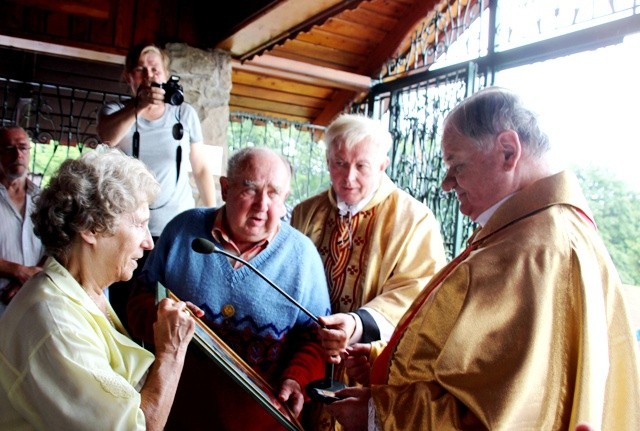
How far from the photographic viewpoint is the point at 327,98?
20.6ft

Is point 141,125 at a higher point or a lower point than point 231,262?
higher

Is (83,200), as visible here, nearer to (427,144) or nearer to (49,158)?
(427,144)

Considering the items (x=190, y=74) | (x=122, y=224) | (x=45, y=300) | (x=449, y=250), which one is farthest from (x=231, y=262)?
(x=190, y=74)

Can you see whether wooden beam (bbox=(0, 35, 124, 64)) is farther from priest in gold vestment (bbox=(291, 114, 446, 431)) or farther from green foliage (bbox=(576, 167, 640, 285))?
green foliage (bbox=(576, 167, 640, 285))

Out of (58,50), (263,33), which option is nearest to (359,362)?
(263,33)

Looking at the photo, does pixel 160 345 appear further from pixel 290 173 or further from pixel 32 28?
pixel 32 28

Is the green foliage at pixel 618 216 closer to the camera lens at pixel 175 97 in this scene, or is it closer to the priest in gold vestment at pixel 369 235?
the priest in gold vestment at pixel 369 235

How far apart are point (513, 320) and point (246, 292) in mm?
987

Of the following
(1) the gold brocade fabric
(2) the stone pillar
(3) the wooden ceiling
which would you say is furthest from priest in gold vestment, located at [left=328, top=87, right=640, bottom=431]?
(2) the stone pillar

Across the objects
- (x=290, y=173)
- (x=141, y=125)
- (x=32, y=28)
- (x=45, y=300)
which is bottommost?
(x=45, y=300)

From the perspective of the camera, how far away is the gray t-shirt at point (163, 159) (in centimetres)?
286

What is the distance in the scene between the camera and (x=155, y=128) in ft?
9.59

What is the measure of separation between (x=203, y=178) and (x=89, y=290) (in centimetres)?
175

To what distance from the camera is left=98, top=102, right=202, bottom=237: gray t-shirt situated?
9.37 feet
